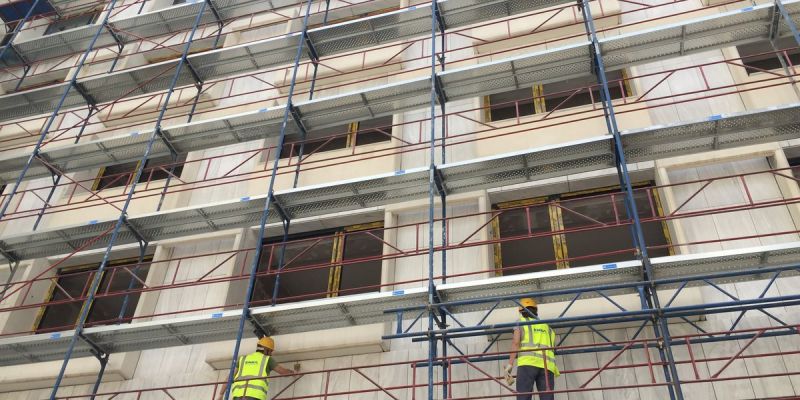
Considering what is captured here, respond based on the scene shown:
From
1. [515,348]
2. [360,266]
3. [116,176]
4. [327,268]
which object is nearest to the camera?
[515,348]

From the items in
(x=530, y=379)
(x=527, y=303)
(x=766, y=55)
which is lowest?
(x=530, y=379)

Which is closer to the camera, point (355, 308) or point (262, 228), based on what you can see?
point (355, 308)

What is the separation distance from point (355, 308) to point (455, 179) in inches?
109

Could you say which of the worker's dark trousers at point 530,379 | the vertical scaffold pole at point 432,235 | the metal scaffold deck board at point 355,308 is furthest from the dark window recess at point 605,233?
the worker's dark trousers at point 530,379

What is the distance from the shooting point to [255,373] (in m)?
9.91

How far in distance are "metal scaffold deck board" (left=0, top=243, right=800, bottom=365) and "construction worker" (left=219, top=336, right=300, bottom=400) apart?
0.51 metres

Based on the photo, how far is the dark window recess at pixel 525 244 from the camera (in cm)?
1184

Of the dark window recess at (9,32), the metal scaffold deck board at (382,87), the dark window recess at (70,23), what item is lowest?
the metal scaffold deck board at (382,87)

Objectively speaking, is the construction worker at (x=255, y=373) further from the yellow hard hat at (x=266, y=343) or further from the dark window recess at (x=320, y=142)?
the dark window recess at (x=320, y=142)

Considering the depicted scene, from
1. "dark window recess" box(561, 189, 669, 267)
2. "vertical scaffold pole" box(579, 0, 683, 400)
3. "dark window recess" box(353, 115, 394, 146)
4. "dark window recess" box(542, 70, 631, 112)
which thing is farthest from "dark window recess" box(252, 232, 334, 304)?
"vertical scaffold pole" box(579, 0, 683, 400)

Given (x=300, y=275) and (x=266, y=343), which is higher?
(x=300, y=275)

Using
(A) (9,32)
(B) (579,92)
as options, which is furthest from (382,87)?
(A) (9,32)

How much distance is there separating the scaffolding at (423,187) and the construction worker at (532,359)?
0.26 metres

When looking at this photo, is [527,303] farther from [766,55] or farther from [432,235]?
[766,55]
